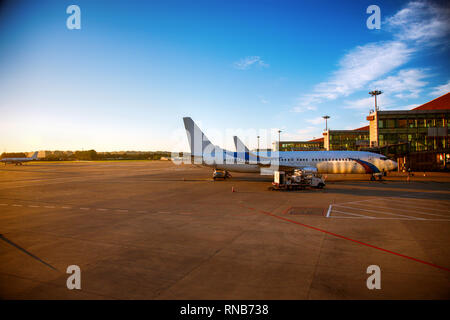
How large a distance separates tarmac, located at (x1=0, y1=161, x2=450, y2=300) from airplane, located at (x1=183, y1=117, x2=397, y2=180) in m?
16.2

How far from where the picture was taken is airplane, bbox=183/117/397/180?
33.7 meters

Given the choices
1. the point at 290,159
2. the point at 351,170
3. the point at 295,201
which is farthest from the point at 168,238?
Result: the point at 351,170

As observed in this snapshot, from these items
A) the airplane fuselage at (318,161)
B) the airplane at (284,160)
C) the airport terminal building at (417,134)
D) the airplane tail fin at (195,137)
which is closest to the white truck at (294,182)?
the airplane at (284,160)

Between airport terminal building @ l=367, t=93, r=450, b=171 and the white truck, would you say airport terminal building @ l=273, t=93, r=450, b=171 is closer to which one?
airport terminal building @ l=367, t=93, r=450, b=171

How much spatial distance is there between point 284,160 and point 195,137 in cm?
1382

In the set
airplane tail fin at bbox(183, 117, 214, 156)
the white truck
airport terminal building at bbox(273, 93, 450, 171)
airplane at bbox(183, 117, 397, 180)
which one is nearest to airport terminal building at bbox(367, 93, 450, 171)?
airport terminal building at bbox(273, 93, 450, 171)

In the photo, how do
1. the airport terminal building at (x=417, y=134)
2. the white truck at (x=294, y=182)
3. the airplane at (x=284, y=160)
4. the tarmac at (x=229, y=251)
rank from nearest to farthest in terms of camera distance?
1. the tarmac at (x=229, y=251)
2. the white truck at (x=294, y=182)
3. the airplane at (x=284, y=160)
4. the airport terminal building at (x=417, y=134)

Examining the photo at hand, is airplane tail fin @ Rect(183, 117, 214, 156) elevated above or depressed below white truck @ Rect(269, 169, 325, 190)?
above

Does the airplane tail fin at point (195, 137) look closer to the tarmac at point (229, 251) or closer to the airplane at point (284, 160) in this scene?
the airplane at point (284, 160)

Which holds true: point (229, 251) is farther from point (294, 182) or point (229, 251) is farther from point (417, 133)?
point (417, 133)

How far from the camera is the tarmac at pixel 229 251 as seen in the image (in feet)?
21.6

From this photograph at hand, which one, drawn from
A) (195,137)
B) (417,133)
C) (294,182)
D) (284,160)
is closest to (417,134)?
(417,133)
